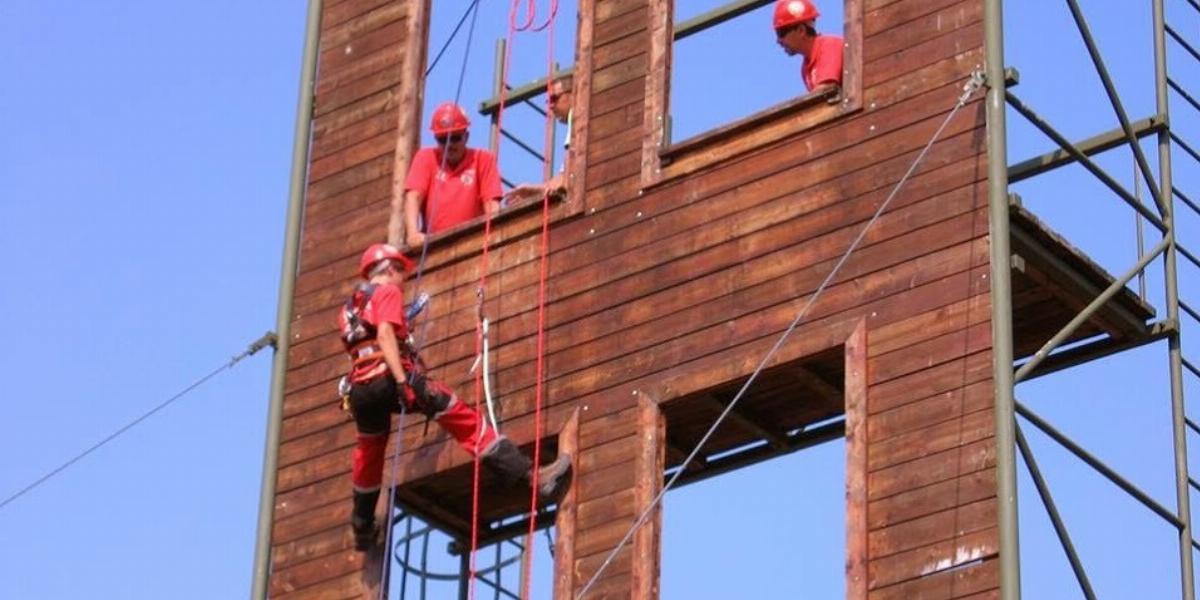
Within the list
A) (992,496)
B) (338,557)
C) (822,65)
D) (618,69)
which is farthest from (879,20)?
(338,557)

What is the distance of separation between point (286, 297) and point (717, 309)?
3598mm

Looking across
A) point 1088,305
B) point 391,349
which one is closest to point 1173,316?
point 1088,305

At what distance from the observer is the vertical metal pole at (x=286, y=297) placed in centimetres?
1998

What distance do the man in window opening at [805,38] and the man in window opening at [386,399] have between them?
2662 mm

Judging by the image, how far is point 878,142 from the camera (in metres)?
18.2

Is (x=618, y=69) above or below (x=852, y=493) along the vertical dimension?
above

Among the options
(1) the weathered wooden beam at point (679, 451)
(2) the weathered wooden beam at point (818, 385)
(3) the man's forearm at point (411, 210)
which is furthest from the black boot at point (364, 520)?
(2) the weathered wooden beam at point (818, 385)

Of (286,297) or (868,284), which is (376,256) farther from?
(868,284)

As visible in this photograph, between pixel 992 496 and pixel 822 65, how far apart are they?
11.0ft

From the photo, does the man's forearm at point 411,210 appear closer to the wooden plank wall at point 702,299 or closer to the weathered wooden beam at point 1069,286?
the wooden plank wall at point 702,299

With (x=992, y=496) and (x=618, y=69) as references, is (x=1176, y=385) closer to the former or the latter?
(x=992, y=496)

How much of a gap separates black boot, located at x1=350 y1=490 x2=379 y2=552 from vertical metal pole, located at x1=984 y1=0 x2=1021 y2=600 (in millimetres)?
4111

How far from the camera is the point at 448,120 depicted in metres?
20.9

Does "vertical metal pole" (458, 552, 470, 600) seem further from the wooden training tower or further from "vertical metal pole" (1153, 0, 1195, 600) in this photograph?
"vertical metal pole" (1153, 0, 1195, 600)
